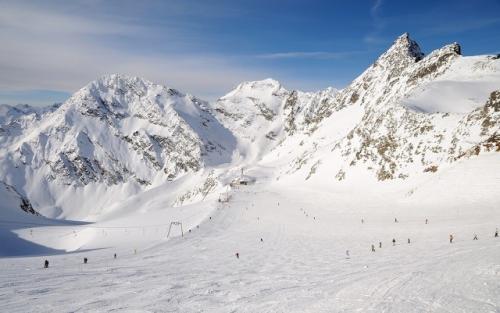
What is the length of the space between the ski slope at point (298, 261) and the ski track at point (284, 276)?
10 centimetres

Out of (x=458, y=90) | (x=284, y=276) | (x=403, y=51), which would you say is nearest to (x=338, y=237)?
(x=284, y=276)

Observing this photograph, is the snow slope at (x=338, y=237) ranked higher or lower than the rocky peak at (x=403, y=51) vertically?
lower

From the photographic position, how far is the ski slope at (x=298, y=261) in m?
21.2

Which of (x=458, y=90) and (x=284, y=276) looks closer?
(x=284, y=276)

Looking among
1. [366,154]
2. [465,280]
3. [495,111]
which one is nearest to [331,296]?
[465,280]

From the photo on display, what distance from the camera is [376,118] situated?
99062 mm

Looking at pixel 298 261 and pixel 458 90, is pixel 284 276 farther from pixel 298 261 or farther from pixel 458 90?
Answer: pixel 458 90

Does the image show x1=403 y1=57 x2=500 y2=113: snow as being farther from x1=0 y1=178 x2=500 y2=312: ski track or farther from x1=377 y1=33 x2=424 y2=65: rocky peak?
x1=377 y1=33 x2=424 y2=65: rocky peak

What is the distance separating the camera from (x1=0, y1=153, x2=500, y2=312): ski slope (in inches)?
834

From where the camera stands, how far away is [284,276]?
28766 millimetres

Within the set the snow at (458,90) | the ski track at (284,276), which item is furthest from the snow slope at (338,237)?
the snow at (458,90)

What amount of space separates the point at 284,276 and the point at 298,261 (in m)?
Answer: 6.52

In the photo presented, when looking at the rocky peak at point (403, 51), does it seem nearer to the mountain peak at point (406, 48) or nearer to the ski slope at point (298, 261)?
the mountain peak at point (406, 48)

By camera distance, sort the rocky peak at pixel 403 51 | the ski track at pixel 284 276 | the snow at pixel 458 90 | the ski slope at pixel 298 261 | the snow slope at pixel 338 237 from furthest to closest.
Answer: the rocky peak at pixel 403 51 → the snow at pixel 458 90 → the snow slope at pixel 338 237 → the ski slope at pixel 298 261 → the ski track at pixel 284 276
